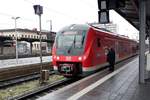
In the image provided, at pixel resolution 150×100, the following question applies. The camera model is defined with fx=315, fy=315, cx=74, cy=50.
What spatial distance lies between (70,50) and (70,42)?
0.48 metres

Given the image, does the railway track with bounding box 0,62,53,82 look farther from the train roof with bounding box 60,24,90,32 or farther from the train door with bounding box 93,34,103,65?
the train door with bounding box 93,34,103,65

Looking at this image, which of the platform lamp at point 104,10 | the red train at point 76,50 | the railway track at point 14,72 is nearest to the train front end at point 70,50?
the red train at point 76,50

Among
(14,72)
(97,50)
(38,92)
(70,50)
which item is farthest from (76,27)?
(14,72)

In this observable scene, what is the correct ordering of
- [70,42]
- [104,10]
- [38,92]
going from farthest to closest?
1. [70,42]
2. [38,92]
3. [104,10]

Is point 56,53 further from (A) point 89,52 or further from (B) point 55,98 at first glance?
(B) point 55,98

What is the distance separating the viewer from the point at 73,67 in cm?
1530

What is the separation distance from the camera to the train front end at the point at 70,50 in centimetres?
1541

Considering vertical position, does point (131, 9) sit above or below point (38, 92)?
above

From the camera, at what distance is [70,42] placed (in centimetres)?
1598

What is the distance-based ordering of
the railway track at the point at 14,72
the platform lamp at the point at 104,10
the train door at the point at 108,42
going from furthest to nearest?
the railway track at the point at 14,72
the train door at the point at 108,42
the platform lamp at the point at 104,10

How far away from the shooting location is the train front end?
607 inches

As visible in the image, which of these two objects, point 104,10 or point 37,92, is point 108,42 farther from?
point 104,10

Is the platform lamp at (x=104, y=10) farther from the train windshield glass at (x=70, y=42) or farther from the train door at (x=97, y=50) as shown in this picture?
the train door at (x=97, y=50)

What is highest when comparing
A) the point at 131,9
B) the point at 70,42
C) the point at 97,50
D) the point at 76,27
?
the point at 131,9
